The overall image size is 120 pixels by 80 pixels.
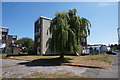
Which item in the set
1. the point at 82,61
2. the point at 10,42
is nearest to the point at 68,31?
the point at 82,61

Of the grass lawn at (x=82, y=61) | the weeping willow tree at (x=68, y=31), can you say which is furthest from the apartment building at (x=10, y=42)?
the weeping willow tree at (x=68, y=31)

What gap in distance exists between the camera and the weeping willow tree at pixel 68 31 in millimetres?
12516

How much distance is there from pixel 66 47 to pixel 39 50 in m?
16.9

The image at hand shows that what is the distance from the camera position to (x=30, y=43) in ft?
143

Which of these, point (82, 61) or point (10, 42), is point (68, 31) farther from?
point (10, 42)

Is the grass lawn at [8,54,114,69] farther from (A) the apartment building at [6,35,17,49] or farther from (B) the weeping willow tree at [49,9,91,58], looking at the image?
(A) the apartment building at [6,35,17,49]

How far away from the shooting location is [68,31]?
13.1 m

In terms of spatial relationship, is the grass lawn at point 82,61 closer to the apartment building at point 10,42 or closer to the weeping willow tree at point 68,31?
the weeping willow tree at point 68,31

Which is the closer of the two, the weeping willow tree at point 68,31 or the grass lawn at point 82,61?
the grass lawn at point 82,61

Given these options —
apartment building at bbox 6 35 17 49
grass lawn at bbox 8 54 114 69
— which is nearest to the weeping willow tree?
grass lawn at bbox 8 54 114 69

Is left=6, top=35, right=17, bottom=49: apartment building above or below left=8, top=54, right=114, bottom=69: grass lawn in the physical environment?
above

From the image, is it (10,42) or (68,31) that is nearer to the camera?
(68,31)

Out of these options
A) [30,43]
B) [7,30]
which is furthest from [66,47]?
[7,30]

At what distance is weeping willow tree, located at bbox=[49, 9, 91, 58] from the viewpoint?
12516 millimetres
